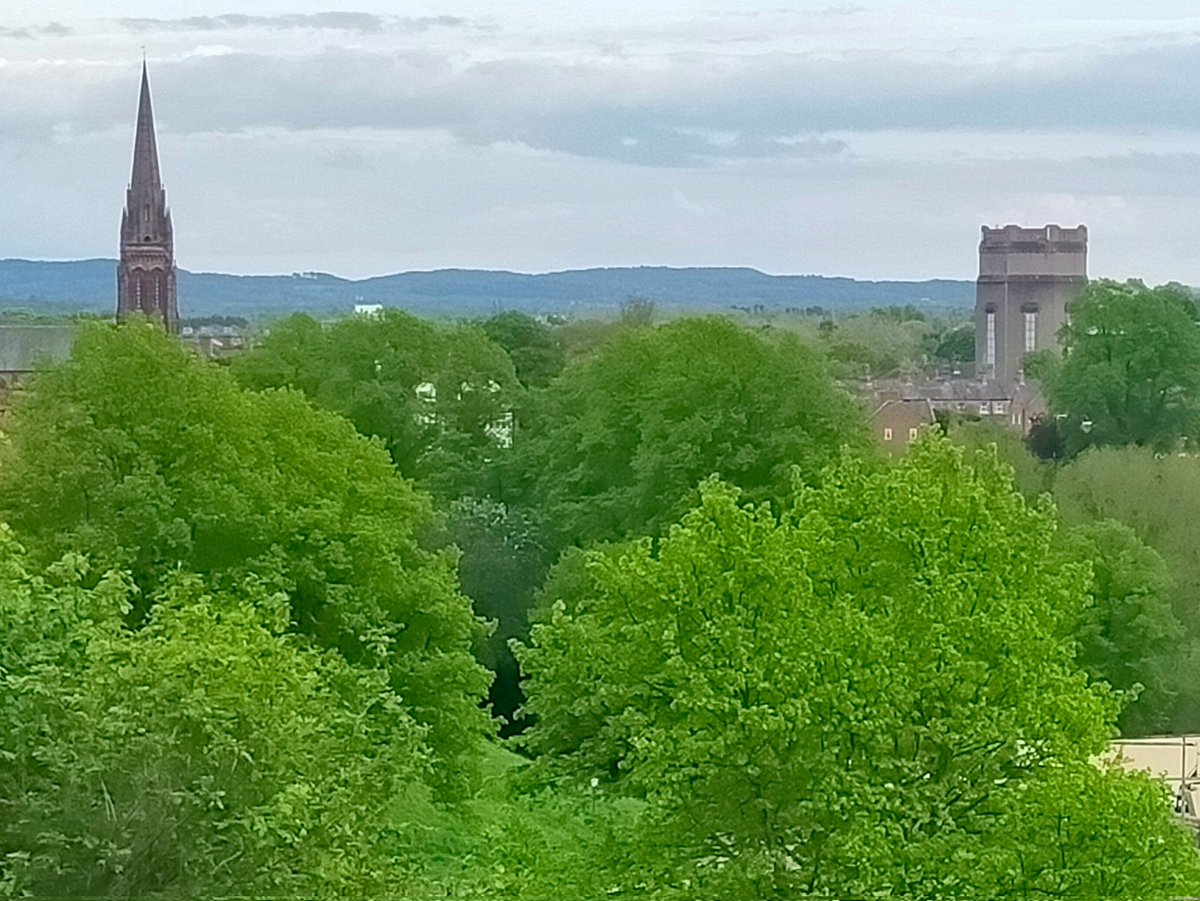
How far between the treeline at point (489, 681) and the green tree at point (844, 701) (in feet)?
0.11

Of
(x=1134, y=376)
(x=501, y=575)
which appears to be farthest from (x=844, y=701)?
(x=1134, y=376)

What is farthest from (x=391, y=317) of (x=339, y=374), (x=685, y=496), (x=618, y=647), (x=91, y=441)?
(x=618, y=647)

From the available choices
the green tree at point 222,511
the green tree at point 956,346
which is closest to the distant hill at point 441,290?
the green tree at point 956,346

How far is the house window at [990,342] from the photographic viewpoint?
11306 centimetres

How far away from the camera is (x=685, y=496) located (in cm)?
3428

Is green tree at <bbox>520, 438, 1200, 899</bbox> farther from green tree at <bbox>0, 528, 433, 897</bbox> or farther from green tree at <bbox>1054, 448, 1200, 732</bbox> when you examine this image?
green tree at <bbox>1054, 448, 1200, 732</bbox>

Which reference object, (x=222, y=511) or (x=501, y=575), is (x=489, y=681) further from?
(x=501, y=575)

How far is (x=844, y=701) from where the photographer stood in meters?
18.4

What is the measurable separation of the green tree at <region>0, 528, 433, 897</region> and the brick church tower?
91.2m

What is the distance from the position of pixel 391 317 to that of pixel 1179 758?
22.4 m

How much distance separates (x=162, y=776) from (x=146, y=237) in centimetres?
9587

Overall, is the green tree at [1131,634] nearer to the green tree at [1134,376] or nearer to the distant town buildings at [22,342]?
the green tree at [1134,376]

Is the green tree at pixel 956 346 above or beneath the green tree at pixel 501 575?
above

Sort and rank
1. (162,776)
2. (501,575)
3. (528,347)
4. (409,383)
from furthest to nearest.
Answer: (528,347)
(409,383)
(501,575)
(162,776)
